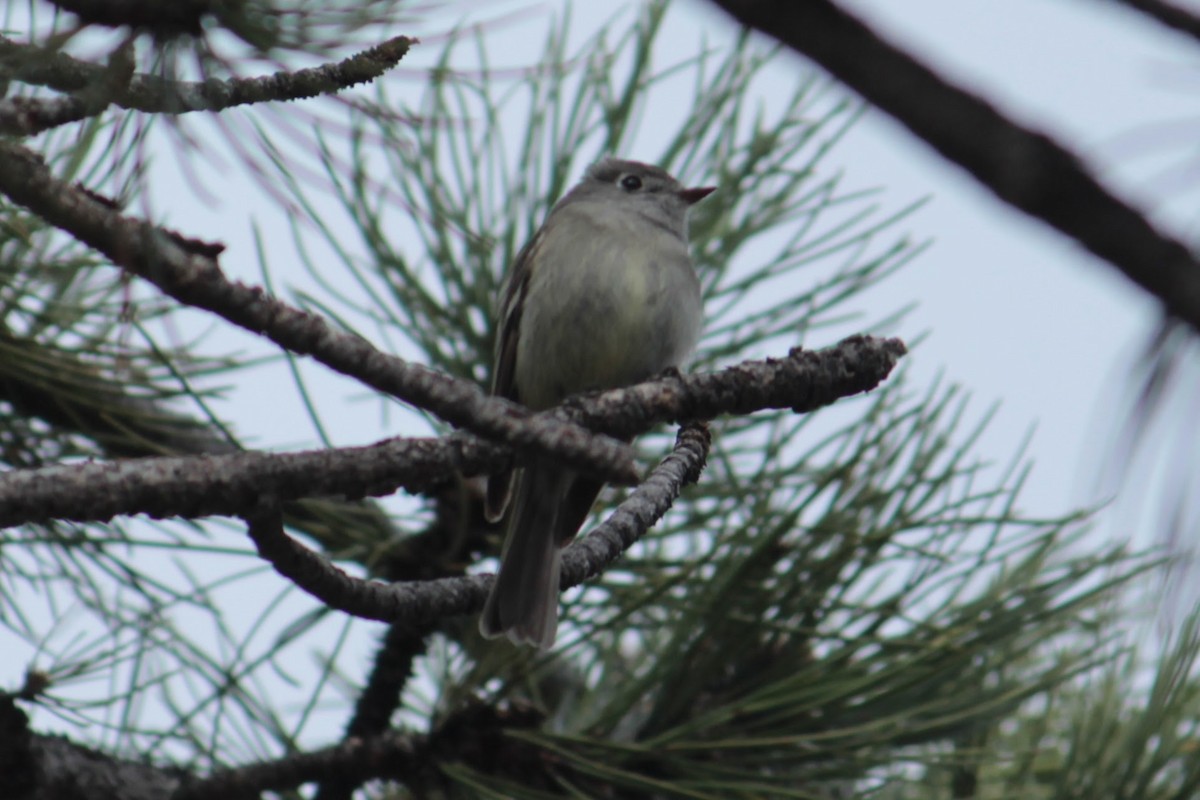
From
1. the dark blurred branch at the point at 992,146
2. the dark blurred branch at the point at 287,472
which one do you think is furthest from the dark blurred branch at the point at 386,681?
the dark blurred branch at the point at 992,146

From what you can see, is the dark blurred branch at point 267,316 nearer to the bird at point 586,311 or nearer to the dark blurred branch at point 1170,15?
the dark blurred branch at point 1170,15

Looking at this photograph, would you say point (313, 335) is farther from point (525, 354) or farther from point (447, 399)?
point (525, 354)

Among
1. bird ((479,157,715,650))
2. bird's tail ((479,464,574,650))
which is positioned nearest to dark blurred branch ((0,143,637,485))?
bird's tail ((479,464,574,650))

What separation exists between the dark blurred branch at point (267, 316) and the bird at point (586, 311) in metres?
1.85

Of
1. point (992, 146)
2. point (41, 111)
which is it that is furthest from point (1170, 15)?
point (41, 111)

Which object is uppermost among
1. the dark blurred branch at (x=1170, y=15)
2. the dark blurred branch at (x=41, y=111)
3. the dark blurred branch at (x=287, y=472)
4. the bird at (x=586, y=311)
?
the bird at (x=586, y=311)

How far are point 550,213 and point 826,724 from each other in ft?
4.80

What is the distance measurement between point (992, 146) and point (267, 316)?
93 cm

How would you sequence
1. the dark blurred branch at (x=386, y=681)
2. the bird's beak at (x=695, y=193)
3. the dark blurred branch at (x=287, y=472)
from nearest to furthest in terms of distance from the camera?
the dark blurred branch at (x=287, y=472) < the dark blurred branch at (x=386, y=681) < the bird's beak at (x=695, y=193)

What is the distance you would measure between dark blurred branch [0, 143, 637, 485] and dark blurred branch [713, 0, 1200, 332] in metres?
0.73

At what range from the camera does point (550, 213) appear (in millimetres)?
3576

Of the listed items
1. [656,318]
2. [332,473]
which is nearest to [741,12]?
[332,473]

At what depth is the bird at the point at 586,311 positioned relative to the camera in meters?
3.63

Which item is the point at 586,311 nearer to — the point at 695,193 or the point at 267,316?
the point at 695,193
